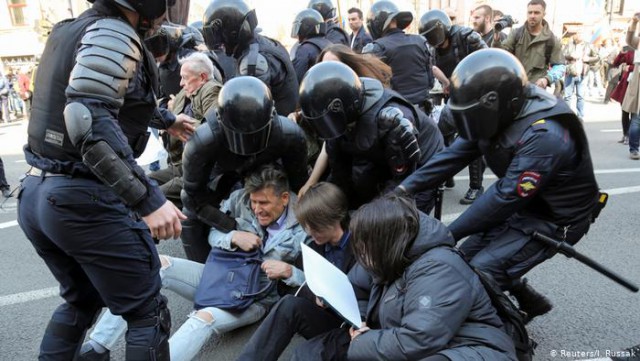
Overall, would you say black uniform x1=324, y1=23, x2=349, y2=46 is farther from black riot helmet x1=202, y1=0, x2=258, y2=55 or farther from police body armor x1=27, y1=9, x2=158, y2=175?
police body armor x1=27, y1=9, x2=158, y2=175

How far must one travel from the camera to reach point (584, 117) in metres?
10.1

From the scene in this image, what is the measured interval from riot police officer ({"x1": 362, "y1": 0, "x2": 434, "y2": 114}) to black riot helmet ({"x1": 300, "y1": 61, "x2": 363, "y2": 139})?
2051mm

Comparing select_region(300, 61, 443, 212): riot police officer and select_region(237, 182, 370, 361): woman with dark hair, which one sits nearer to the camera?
select_region(237, 182, 370, 361): woman with dark hair

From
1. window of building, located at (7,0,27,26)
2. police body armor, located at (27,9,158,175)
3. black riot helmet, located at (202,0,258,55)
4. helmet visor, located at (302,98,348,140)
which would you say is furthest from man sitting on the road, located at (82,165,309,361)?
window of building, located at (7,0,27,26)

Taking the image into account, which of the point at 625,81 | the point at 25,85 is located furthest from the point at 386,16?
the point at 25,85

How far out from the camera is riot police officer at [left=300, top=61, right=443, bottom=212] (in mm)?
2434

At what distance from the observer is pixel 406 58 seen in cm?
449

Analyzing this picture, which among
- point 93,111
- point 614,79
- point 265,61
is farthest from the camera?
point 614,79

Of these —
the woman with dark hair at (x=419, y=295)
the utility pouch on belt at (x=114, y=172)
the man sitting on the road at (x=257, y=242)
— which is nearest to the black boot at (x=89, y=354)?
the man sitting on the road at (x=257, y=242)

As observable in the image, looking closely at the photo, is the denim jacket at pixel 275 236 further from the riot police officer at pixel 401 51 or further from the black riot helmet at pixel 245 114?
the riot police officer at pixel 401 51

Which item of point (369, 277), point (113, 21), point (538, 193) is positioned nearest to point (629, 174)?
point (538, 193)

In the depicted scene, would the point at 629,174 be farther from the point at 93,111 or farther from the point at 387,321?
the point at 93,111

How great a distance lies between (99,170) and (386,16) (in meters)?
3.62

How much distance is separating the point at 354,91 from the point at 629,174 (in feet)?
14.7
